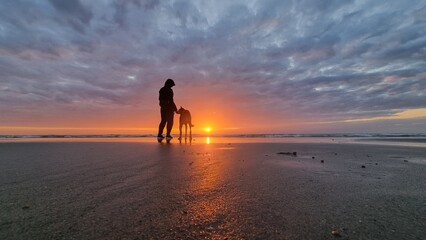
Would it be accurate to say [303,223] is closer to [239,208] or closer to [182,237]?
[239,208]

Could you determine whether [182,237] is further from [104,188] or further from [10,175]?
[10,175]

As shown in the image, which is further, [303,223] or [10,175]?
[10,175]

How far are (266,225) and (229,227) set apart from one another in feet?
0.72

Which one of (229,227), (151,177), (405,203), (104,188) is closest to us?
(229,227)

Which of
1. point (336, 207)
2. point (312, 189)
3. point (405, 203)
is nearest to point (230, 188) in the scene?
point (312, 189)

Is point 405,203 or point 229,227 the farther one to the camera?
point 405,203

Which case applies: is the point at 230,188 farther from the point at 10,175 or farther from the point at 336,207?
the point at 10,175

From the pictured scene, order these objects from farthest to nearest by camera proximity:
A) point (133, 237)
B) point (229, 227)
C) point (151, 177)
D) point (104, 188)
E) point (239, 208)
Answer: point (151, 177)
point (104, 188)
point (239, 208)
point (229, 227)
point (133, 237)

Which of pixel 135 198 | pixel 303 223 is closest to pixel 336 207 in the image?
pixel 303 223

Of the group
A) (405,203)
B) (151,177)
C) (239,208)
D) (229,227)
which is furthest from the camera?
(151,177)

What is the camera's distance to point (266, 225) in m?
1.39

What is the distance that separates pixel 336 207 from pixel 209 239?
1.07 m

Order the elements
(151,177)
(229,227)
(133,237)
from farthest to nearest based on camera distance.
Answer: (151,177), (229,227), (133,237)

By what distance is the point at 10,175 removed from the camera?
285 cm
